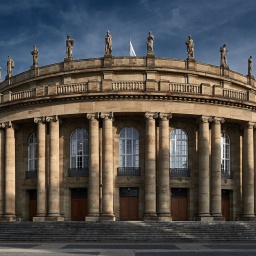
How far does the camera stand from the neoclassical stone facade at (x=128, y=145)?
44.7 metres

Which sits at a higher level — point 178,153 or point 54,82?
point 54,82

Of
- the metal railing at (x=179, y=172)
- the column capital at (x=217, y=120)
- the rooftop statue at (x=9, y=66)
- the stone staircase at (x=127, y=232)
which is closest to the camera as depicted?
the stone staircase at (x=127, y=232)

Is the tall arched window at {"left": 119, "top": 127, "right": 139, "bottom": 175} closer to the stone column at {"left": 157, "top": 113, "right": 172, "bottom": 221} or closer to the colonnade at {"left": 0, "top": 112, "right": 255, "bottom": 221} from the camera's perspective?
the colonnade at {"left": 0, "top": 112, "right": 255, "bottom": 221}

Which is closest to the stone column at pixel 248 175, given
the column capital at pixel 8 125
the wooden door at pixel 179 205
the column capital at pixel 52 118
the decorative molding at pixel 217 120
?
the decorative molding at pixel 217 120

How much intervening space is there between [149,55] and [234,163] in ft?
42.4

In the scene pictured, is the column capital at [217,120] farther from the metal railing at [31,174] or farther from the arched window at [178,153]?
the metal railing at [31,174]

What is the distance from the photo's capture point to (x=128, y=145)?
4647 cm

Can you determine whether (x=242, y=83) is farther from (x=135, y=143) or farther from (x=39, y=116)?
(x=39, y=116)

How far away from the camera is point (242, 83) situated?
175 feet

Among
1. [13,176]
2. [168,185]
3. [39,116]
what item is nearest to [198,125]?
[168,185]

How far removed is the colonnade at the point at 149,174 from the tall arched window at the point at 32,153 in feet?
8.32

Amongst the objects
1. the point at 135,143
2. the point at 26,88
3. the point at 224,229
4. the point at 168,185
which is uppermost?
the point at 26,88

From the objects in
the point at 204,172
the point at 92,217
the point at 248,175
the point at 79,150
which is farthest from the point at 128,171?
the point at 248,175

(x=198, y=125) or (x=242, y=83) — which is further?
(x=242, y=83)
